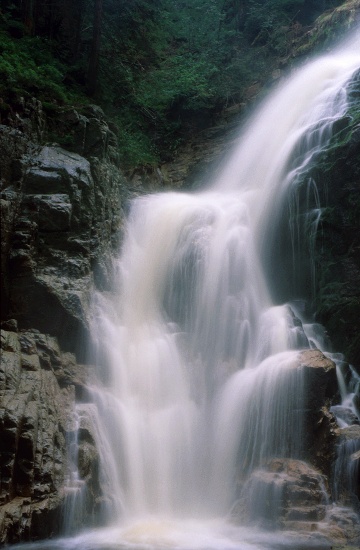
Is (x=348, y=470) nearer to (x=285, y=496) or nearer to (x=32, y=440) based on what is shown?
(x=285, y=496)

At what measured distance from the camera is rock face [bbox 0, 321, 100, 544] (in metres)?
7.23

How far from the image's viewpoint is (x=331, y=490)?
8.91m

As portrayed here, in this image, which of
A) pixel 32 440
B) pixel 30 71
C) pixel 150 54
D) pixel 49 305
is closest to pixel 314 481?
pixel 32 440

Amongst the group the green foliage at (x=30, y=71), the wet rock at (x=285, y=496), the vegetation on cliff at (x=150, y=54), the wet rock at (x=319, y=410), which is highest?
the vegetation on cliff at (x=150, y=54)

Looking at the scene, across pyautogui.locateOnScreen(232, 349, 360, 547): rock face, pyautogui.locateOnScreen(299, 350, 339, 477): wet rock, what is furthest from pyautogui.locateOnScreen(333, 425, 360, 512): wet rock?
pyautogui.locateOnScreen(299, 350, 339, 477): wet rock

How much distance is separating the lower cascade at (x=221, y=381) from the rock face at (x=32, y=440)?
31 cm

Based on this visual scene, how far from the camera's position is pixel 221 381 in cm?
1118

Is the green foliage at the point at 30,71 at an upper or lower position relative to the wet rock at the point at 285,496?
upper

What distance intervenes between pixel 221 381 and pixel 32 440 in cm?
483

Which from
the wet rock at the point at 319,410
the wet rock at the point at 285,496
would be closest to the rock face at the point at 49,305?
the wet rock at the point at 285,496

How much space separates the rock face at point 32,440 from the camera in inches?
285

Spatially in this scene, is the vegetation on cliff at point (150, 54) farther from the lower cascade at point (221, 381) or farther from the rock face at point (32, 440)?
the rock face at point (32, 440)

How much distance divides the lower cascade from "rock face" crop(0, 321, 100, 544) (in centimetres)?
31

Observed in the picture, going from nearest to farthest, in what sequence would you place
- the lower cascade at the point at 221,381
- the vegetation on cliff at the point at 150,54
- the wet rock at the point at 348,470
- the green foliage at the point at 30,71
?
the lower cascade at the point at 221,381 → the wet rock at the point at 348,470 → the green foliage at the point at 30,71 → the vegetation on cliff at the point at 150,54
